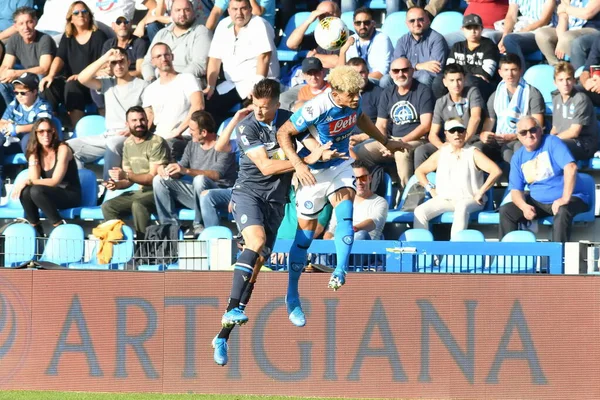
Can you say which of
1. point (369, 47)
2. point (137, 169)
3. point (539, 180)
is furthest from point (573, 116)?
point (137, 169)

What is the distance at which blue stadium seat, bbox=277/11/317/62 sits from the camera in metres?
14.2

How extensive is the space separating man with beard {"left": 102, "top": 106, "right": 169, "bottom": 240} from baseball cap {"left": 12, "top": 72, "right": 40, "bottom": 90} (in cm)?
161

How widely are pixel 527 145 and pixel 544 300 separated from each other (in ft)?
7.99

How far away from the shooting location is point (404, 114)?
12.4 metres

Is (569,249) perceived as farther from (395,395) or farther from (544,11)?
(544,11)

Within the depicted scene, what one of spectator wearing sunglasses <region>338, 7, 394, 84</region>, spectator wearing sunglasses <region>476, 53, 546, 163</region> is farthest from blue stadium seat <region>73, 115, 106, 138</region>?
spectator wearing sunglasses <region>476, 53, 546, 163</region>

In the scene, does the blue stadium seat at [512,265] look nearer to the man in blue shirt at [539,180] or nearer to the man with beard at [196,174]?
the man in blue shirt at [539,180]

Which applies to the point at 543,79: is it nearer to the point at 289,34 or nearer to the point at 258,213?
the point at 289,34

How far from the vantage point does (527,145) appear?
37.1ft

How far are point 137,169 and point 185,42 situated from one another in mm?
2021

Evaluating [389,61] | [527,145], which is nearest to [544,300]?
[527,145]

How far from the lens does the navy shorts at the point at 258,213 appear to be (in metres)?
8.41

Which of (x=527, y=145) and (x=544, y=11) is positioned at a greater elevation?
(x=544, y=11)

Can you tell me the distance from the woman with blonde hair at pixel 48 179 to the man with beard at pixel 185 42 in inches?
67.6
